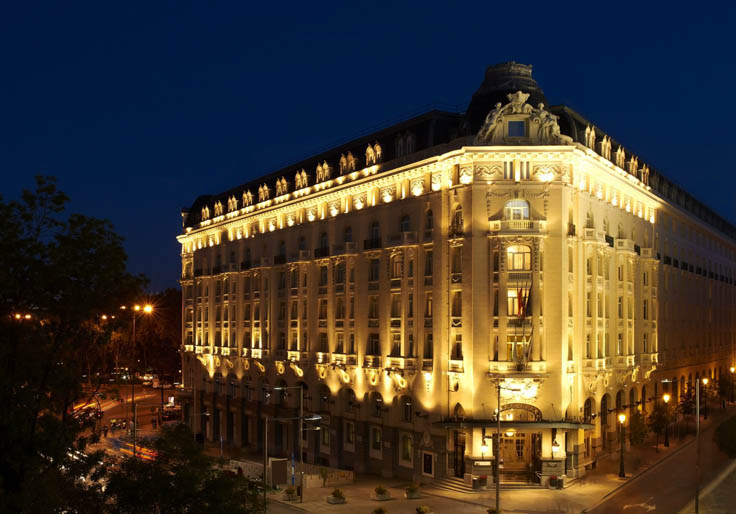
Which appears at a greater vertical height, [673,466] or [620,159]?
[620,159]

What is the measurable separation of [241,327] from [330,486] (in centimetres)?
3323

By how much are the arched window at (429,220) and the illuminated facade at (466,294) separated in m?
0.17

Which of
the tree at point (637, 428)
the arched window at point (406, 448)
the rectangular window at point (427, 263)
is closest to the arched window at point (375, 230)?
the rectangular window at point (427, 263)

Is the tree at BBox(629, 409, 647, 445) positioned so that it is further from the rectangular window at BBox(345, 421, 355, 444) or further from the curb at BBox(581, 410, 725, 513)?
the rectangular window at BBox(345, 421, 355, 444)

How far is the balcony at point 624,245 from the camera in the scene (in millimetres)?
65875

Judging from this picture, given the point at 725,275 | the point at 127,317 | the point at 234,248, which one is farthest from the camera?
the point at 725,275

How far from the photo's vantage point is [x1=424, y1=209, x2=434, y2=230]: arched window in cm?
6072

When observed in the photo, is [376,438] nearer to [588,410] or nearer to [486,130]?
[588,410]

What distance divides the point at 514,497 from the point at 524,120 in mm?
26747

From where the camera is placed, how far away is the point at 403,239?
205 feet

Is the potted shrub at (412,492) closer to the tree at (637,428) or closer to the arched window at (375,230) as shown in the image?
the tree at (637,428)

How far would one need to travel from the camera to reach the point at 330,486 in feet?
195

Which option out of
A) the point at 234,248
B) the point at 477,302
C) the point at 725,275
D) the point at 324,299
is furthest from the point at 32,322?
the point at 725,275

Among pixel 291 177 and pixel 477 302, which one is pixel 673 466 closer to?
pixel 477 302
